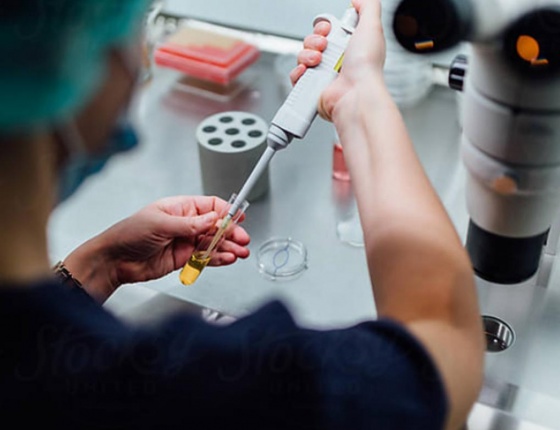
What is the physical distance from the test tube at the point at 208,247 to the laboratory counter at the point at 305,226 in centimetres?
5

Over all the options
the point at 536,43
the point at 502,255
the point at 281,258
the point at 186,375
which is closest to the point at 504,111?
the point at 536,43

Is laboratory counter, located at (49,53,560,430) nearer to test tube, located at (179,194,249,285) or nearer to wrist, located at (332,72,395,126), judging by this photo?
test tube, located at (179,194,249,285)

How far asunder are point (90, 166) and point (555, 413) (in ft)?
1.90

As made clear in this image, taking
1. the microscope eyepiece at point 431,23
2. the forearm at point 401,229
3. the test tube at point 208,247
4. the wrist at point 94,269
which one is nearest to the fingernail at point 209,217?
the test tube at point 208,247

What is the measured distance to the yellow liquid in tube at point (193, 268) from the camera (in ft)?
3.20

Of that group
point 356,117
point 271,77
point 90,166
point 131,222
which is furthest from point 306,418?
point 271,77

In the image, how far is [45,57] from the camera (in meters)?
0.44

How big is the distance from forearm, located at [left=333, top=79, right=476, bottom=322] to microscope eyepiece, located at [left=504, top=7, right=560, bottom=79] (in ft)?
0.46

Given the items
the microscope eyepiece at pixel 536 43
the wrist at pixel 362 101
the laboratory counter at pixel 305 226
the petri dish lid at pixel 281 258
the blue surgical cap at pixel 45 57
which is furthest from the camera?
the petri dish lid at pixel 281 258

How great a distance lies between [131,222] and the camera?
962 mm

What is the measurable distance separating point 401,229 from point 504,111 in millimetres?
134

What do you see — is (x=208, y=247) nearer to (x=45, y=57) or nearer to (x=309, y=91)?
(x=309, y=91)

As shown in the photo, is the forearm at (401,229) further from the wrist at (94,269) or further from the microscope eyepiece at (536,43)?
the wrist at (94,269)

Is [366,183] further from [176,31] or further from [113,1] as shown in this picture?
[176,31]
